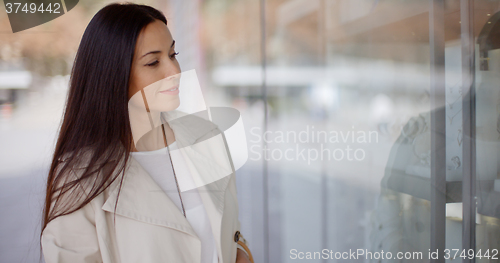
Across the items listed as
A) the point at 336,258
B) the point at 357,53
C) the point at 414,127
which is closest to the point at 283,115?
the point at 357,53

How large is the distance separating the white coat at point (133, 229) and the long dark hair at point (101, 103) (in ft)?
0.20

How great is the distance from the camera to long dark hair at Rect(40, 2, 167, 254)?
102 cm

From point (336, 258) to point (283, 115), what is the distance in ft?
3.27

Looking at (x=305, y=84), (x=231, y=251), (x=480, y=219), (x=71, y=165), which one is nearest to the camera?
(x=71, y=165)

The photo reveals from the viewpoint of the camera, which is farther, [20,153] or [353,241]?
[353,241]

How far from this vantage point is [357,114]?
7.50ft

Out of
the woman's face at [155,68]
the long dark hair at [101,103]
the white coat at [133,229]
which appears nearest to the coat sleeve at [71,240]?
the white coat at [133,229]

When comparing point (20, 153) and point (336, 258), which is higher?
point (20, 153)

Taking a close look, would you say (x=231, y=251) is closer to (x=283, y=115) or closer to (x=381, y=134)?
(x=283, y=115)

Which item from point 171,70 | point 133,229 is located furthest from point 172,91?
point 133,229

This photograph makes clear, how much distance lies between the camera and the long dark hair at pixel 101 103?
1.02 metres

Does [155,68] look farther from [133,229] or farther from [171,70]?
[133,229]

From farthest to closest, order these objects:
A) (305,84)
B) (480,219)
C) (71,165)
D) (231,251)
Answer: (305,84) → (480,219) → (231,251) → (71,165)

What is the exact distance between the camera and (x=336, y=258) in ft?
7.57
